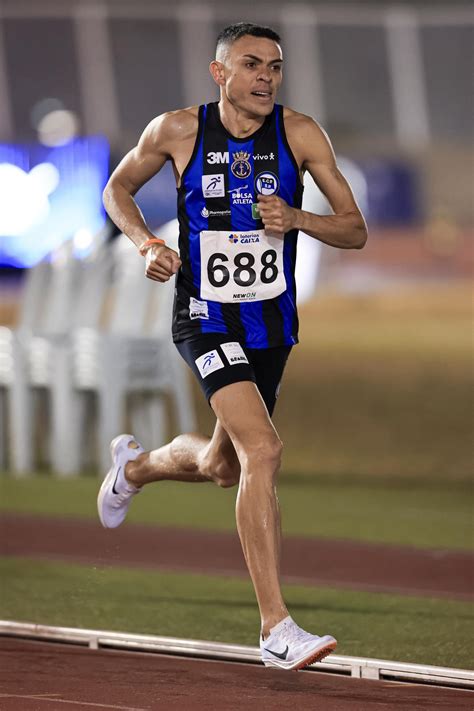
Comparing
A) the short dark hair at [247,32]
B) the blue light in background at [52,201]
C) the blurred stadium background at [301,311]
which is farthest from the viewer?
the blue light in background at [52,201]

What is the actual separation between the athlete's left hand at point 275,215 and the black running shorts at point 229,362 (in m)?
0.53

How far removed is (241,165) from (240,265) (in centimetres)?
38

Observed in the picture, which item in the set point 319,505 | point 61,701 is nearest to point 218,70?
point 61,701

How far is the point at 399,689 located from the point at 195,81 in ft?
54.7

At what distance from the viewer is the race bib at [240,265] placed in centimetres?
577

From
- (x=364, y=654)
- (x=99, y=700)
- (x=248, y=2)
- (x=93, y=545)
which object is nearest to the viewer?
(x=99, y=700)

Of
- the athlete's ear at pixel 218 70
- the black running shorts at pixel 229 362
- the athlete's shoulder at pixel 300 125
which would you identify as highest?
the athlete's ear at pixel 218 70

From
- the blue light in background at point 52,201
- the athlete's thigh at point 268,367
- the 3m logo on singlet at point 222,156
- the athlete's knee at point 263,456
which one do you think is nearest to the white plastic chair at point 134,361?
the blue light in background at point 52,201

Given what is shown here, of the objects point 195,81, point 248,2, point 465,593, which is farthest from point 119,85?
point 465,593

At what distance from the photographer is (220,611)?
6941mm

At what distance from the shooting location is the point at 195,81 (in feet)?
69.0

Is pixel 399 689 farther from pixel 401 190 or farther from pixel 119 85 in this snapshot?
pixel 401 190

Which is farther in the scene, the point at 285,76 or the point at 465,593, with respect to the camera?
the point at 285,76

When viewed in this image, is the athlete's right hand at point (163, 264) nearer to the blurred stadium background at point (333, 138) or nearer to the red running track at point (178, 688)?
the red running track at point (178, 688)
